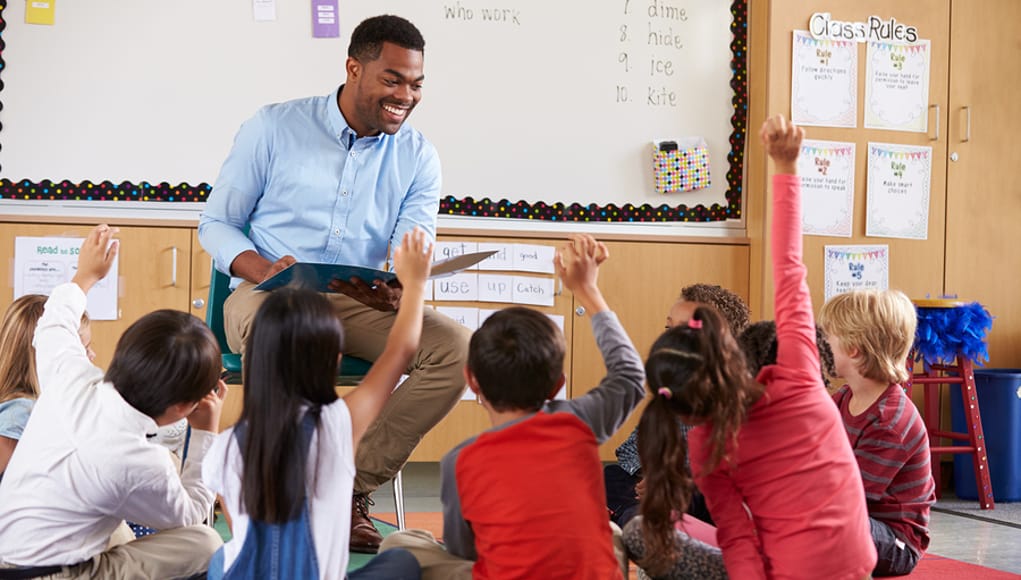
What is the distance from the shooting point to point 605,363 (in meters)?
1.71

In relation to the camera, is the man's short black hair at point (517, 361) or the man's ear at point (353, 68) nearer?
the man's short black hair at point (517, 361)

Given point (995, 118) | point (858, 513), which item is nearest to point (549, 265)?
point (995, 118)

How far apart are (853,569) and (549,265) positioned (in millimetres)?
2338

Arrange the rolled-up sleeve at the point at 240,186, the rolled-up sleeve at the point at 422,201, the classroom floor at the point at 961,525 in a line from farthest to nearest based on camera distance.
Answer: the classroom floor at the point at 961,525 → the rolled-up sleeve at the point at 422,201 → the rolled-up sleeve at the point at 240,186

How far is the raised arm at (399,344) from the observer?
160cm

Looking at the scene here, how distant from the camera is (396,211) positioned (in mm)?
2613

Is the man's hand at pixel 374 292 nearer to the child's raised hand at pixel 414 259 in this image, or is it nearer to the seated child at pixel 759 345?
the child's raised hand at pixel 414 259

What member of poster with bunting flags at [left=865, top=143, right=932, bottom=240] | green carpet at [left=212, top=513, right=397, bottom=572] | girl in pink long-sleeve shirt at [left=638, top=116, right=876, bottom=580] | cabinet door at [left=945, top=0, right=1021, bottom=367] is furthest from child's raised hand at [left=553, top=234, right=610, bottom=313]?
cabinet door at [left=945, top=0, right=1021, bottom=367]

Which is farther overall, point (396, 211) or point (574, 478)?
point (396, 211)

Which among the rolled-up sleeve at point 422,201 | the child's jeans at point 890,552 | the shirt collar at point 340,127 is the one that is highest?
the shirt collar at point 340,127

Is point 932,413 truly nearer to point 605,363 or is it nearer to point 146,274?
point 605,363

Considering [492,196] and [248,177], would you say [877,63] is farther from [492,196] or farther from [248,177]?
[248,177]

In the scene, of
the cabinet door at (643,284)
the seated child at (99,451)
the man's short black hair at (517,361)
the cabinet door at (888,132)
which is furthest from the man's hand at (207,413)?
the cabinet door at (888,132)

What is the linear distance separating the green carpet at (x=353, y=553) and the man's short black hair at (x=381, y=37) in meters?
1.18
